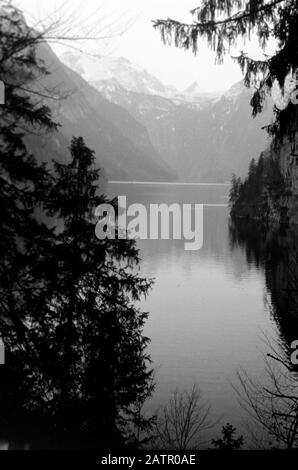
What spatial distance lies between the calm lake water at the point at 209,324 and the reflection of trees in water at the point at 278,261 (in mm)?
849

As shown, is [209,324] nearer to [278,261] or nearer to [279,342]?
[279,342]

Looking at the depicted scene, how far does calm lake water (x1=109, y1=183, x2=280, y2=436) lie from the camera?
23969mm

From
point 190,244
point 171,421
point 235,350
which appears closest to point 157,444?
point 171,421

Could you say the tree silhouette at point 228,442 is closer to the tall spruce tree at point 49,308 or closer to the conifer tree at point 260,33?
the tall spruce tree at point 49,308

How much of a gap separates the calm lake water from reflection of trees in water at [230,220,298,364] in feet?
2.78

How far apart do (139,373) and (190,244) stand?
64.5 meters

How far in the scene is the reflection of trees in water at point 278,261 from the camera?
32347 mm

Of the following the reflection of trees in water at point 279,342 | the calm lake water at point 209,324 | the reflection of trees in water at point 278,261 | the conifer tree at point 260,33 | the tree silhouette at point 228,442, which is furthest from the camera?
the reflection of trees in water at point 278,261

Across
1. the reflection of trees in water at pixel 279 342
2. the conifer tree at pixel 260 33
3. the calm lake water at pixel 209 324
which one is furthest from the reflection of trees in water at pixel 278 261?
the conifer tree at pixel 260 33

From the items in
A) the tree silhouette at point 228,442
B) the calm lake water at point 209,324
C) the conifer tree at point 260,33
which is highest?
the conifer tree at point 260,33

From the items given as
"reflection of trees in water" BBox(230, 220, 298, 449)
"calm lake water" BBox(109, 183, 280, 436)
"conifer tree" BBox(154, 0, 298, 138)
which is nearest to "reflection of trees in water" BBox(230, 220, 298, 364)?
"reflection of trees in water" BBox(230, 220, 298, 449)

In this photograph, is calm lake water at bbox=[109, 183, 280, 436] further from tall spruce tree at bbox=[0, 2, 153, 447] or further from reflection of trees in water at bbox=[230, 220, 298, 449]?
tall spruce tree at bbox=[0, 2, 153, 447]

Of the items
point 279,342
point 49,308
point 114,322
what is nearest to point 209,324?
point 279,342

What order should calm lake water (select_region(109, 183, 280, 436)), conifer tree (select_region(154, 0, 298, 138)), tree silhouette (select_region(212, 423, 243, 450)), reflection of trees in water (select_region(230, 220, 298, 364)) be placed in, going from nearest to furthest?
conifer tree (select_region(154, 0, 298, 138)) < tree silhouette (select_region(212, 423, 243, 450)) < calm lake water (select_region(109, 183, 280, 436)) < reflection of trees in water (select_region(230, 220, 298, 364))
